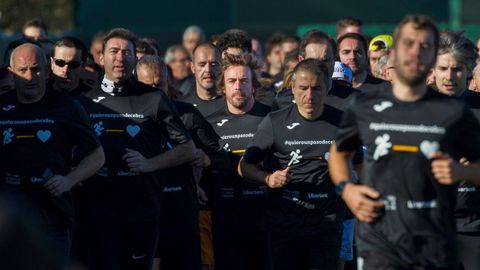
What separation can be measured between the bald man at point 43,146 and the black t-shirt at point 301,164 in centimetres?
145

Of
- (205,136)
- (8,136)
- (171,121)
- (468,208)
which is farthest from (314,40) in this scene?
(8,136)

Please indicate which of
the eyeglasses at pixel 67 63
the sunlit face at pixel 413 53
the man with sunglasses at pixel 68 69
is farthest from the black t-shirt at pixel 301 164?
the sunlit face at pixel 413 53

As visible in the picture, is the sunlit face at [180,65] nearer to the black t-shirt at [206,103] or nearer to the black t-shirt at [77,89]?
the black t-shirt at [206,103]

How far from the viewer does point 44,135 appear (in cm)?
816

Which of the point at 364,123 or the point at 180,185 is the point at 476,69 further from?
the point at 364,123

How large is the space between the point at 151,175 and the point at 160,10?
641 inches

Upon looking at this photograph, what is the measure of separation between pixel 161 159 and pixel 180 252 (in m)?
1.28

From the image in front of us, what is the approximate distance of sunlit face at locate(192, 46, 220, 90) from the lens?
1062 centimetres

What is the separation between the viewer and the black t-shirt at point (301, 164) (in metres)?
8.82

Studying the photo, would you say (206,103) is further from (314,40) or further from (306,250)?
(306,250)

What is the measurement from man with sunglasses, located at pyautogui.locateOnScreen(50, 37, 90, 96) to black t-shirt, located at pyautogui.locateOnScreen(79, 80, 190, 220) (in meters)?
0.93

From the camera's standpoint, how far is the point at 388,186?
5.94 meters

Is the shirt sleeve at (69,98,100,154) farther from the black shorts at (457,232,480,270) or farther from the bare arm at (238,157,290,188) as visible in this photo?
the black shorts at (457,232,480,270)

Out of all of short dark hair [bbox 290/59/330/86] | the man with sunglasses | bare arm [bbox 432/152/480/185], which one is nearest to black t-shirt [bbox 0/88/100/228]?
the man with sunglasses
